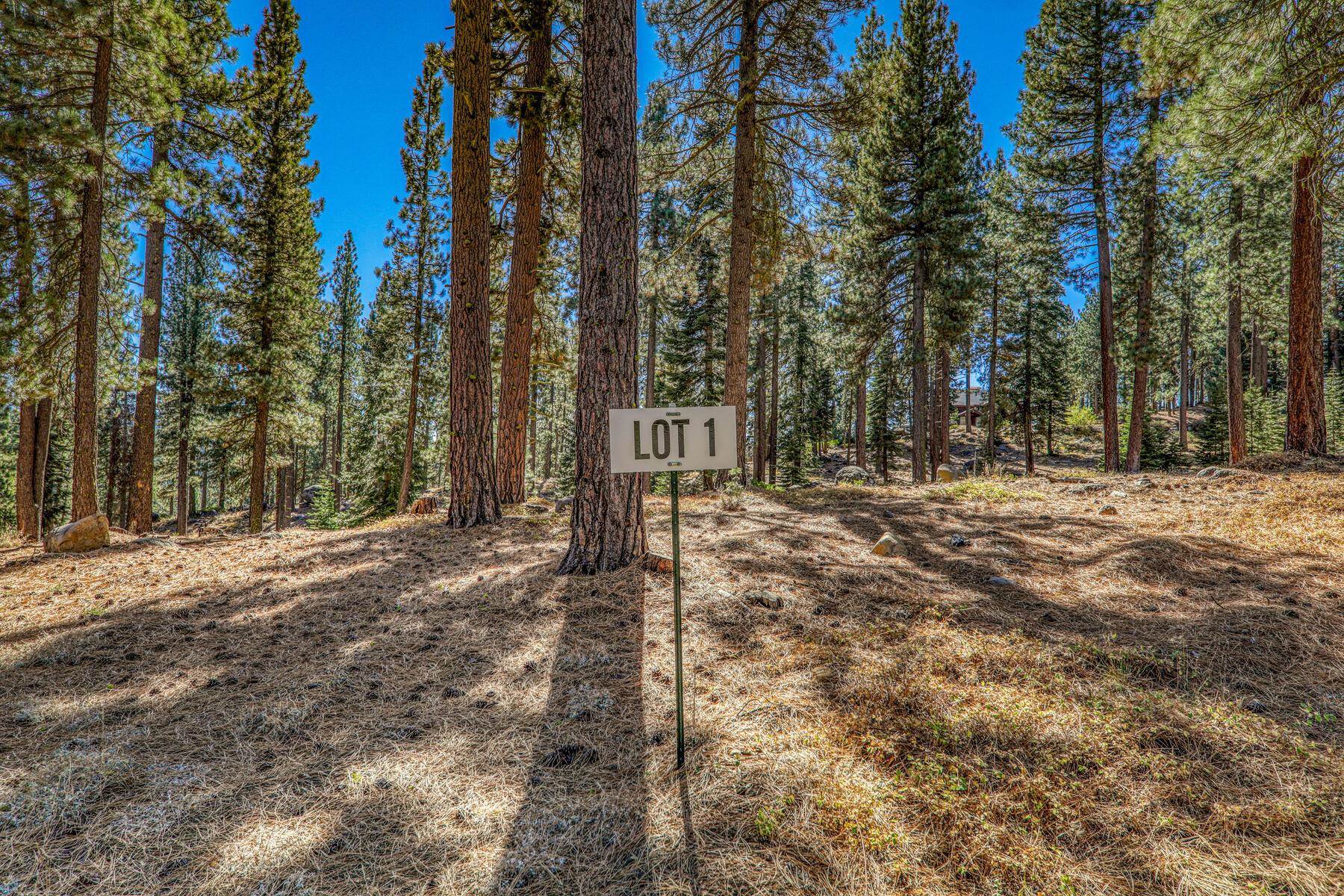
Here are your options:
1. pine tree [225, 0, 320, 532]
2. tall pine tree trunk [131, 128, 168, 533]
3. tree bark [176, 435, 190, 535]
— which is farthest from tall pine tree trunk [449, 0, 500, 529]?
tree bark [176, 435, 190, 535]

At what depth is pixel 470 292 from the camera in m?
7.14

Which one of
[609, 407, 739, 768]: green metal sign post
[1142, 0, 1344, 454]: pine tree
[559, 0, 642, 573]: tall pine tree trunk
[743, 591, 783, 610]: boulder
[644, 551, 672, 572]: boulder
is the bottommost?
[743, 591, 783, 610]: boulder

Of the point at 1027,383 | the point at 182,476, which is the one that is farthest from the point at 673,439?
the point at 1027,383

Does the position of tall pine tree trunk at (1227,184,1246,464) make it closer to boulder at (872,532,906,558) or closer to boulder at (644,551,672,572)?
boulder at (872,532,906,558)

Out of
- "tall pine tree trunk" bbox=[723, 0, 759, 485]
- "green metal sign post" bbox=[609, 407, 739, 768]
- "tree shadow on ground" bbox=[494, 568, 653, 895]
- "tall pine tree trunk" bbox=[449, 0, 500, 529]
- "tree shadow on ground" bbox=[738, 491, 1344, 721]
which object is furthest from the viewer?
"tall pine tree trunk" bbox=[723, 0, 759, 485]

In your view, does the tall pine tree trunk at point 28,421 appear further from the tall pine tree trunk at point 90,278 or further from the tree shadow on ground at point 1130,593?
the tree shadow on ground at point 1130,593

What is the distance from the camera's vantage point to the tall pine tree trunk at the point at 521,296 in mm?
8289

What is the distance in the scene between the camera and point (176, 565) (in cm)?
554

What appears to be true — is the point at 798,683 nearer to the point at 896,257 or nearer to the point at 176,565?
the point at 176,565

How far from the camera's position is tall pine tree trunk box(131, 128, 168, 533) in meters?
10.2

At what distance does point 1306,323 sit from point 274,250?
19597 mm

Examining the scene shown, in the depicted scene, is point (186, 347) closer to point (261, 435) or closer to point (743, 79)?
point (261, 435)

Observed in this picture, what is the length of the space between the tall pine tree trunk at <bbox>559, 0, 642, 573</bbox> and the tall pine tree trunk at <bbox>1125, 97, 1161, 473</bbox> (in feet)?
47.0

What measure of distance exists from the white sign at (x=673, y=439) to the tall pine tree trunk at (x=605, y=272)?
1915mm
